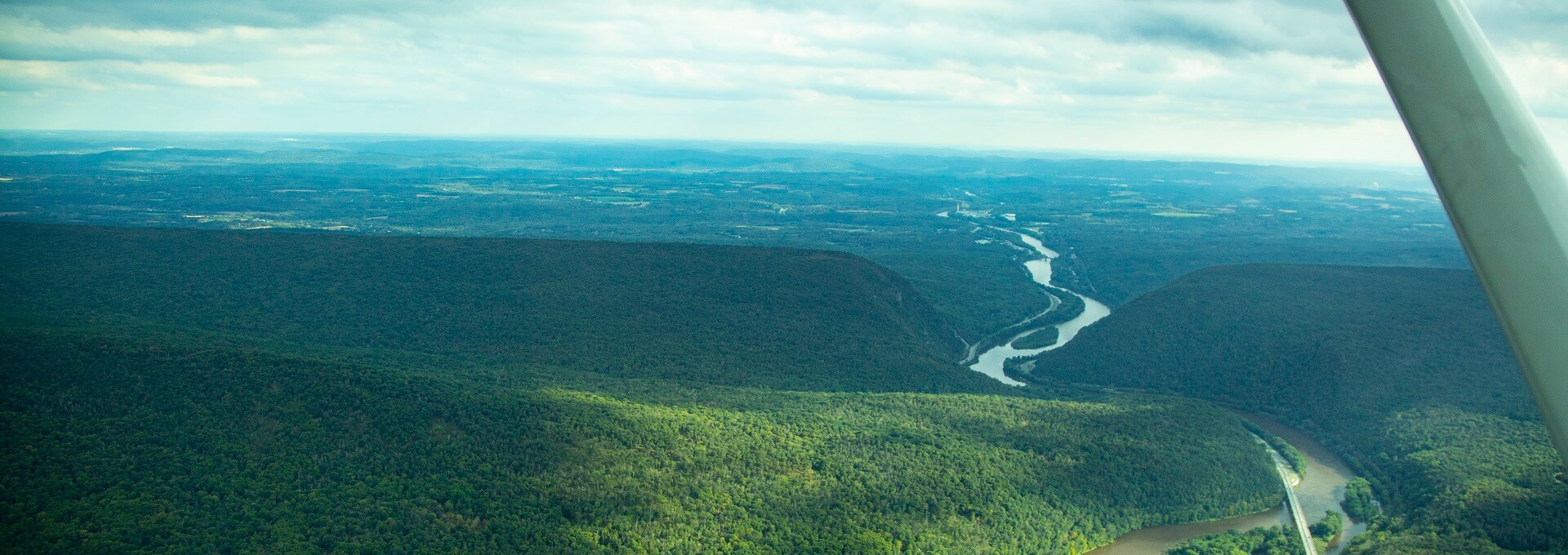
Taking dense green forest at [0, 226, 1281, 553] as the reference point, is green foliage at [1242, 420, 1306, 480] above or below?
below

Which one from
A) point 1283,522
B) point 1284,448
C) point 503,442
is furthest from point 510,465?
point 1284,448

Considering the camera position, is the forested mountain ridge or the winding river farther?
the forested mountain ridge

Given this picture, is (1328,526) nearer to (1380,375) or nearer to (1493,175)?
(1380,375)

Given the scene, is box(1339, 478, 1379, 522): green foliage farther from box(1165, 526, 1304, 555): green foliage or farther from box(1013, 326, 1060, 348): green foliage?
box(1013, 326, 1060, 348): green foliage

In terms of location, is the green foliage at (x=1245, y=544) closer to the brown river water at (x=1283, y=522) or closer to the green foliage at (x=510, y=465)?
the brown river water at (x=1283, y=522)

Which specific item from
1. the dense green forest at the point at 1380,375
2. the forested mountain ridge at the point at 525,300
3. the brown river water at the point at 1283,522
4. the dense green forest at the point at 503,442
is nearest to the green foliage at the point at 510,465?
the dense green forest at the point at 503,442

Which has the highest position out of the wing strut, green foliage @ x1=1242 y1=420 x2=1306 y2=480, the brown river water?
the wing strut

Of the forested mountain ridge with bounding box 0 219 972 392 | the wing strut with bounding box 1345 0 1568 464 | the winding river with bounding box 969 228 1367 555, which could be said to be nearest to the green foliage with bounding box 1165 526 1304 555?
the winding river with bounding box 969 228 1367 555
